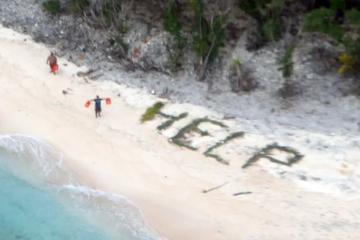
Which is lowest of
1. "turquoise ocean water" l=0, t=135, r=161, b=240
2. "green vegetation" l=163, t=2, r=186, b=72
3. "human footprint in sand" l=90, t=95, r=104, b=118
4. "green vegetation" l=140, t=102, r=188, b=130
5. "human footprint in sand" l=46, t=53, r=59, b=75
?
"turquoise ocean water" l=0, t=135, r=161, b=240

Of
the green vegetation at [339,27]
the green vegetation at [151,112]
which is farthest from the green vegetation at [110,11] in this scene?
the green vegetation at [339,27]

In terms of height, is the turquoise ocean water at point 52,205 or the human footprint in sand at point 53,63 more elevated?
the human footprint in sand at point 53,63

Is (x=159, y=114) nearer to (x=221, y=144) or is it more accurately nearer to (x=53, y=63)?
(x=221, y=144)

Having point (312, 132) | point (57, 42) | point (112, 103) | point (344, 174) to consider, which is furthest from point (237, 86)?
point (57, 42)

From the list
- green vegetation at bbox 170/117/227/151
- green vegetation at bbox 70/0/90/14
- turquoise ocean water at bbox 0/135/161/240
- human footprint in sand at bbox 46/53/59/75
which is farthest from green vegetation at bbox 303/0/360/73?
green vegetation at bbox 70/0/90/14

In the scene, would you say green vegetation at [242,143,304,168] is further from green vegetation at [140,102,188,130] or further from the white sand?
green vegetation at [140,102,188,130]

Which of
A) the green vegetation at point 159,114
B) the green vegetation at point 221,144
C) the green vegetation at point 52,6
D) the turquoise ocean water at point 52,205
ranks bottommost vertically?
the turquoise ocean water at point 52,205

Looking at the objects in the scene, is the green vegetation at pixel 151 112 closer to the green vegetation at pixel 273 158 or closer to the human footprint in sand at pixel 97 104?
the human footprint in sand at pixel 97 104
